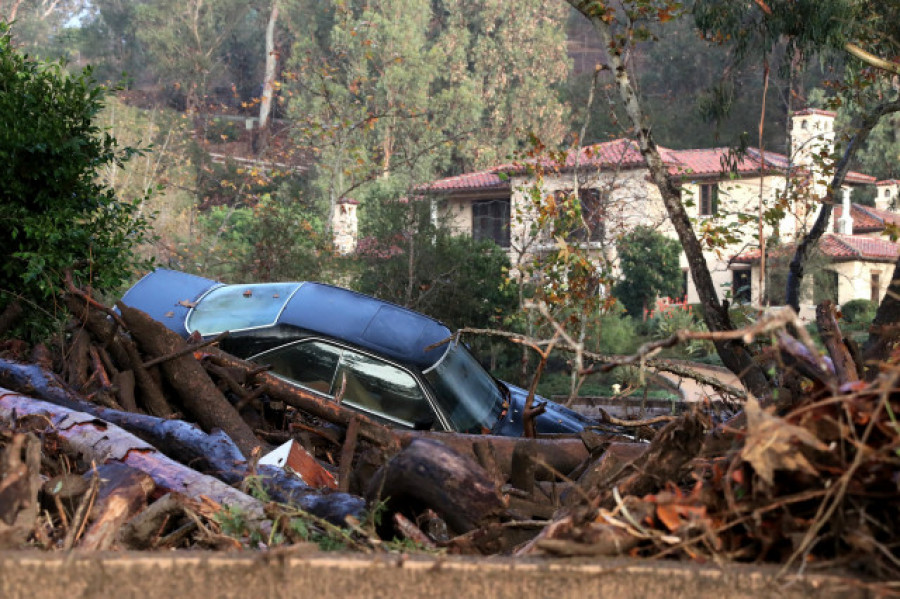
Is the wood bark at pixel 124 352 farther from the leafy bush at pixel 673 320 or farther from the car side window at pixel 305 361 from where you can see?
the leafy bush at pixel 673 320

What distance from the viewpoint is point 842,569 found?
8.41 feet

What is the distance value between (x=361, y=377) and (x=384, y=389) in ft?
0.64

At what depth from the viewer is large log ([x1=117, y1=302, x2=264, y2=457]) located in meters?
5.90

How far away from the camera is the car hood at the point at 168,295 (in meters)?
8.13

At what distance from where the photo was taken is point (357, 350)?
7.44m

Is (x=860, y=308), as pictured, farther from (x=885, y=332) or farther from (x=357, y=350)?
(x=885, y=332)

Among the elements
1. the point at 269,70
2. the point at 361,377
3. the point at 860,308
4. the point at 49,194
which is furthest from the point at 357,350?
the point at 269,70

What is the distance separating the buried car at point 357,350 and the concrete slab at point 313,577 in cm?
441

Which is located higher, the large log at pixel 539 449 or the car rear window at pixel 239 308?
the car rear window at pixel 239 308

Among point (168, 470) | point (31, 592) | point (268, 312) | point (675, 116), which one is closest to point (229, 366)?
point (268, 312)

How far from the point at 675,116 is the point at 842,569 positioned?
4590cm

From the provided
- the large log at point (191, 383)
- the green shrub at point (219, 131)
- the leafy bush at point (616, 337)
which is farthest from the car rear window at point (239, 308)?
the green shrub at point (219, 131)

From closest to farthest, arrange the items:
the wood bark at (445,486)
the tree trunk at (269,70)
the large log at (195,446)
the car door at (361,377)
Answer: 1. the wood bark at (445,486)
2. the large log at (195,446)
3. the car door at (361,377)
4. the tree trunk at (269,70)

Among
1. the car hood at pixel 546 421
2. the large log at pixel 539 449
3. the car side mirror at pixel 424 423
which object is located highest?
the large log at pixel 539 449
